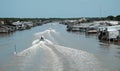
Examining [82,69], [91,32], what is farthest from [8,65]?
[91,32]

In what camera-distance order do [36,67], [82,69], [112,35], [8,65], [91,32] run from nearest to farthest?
[82,69]
[36,67]
[8,65]
[112,35]
[91,32]

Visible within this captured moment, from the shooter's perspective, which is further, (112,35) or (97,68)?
(112,35)

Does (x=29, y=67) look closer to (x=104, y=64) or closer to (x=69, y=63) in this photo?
(x=69, y=63)

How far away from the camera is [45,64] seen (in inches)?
1124

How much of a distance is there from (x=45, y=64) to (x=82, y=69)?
173 inches

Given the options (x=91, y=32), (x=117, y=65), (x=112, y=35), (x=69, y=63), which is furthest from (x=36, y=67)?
(x=91, y=32)

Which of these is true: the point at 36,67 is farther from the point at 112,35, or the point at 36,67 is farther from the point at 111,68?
the point at 112,35

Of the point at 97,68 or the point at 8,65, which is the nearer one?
the point at 97,68

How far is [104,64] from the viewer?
93.0ft

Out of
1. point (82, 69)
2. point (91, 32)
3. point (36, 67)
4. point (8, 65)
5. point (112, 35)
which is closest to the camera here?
point (82, 69)

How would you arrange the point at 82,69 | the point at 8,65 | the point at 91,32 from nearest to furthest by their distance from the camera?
1. the point at 82,69
2. the point at 8,65
3. the point at 91,32

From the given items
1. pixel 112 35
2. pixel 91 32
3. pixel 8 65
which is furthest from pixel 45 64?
pixel 91 32

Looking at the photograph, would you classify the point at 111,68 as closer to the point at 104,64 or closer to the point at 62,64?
the point at 104,64

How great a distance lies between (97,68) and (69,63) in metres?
3.20
